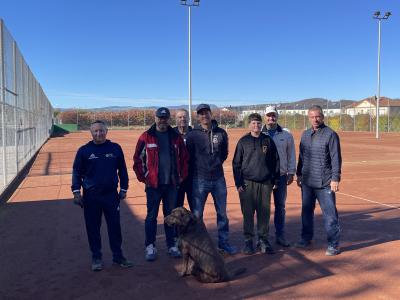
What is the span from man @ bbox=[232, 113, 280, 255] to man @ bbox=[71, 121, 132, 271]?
5.06 ft

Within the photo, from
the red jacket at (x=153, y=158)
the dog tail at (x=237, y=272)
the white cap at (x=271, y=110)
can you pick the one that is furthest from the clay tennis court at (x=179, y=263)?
the white cap at (x=271, y=110)

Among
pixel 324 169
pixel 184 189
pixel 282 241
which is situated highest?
pixel 324 169

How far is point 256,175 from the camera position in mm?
5508

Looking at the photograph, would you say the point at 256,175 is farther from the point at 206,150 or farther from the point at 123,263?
the point at 123,263

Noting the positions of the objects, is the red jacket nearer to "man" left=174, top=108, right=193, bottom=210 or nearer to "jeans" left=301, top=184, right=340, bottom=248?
"man" left=174, top=108, right=193, bottom=210

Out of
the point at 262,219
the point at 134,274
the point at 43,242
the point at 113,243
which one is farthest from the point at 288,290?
the point at 43,242

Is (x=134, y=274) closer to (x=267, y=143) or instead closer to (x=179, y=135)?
(x=179, y=135)

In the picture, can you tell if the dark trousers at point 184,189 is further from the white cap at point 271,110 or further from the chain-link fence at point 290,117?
the chain-link fence at point 290,117

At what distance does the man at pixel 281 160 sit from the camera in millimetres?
5879

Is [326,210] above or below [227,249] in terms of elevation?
above

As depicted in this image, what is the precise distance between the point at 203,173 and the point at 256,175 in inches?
26.6

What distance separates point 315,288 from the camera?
4488 mm

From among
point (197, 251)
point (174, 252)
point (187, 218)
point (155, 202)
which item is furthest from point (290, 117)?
point (197, 251)

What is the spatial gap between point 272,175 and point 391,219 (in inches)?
123
